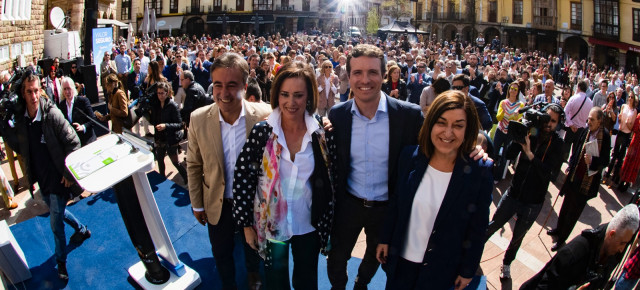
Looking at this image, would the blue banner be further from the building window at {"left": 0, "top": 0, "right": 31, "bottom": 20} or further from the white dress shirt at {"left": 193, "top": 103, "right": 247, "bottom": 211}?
the white dress shirt at {"left": 193, "top": 103, "right": 247, "bottom": 211}

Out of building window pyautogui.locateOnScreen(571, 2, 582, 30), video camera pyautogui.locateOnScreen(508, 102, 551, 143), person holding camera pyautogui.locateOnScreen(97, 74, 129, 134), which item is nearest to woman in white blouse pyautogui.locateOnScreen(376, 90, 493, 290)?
video camera pyautogui.locateOnScreen(508, 102, 551, 143)

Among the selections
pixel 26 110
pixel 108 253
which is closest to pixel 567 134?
pixel 108 253

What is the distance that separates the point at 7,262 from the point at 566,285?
4.17 m

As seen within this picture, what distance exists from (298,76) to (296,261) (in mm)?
1197

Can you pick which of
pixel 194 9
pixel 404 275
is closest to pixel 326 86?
pixel 404 275

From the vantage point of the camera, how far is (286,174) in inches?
104

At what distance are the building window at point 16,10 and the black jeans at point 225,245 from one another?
12.2m

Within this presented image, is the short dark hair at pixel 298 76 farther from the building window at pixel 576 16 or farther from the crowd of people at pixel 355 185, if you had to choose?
the building window at pixel 576 16

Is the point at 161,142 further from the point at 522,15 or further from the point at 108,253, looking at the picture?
the point at 522,15

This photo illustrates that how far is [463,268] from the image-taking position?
101 inches

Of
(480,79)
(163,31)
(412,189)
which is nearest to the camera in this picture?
(412,189)

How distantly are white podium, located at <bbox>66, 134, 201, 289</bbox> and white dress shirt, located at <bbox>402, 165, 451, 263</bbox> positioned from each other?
1.80 metres

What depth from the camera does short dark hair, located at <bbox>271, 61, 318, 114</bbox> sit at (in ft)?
8.50

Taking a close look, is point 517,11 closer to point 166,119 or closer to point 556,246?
point 556,246
